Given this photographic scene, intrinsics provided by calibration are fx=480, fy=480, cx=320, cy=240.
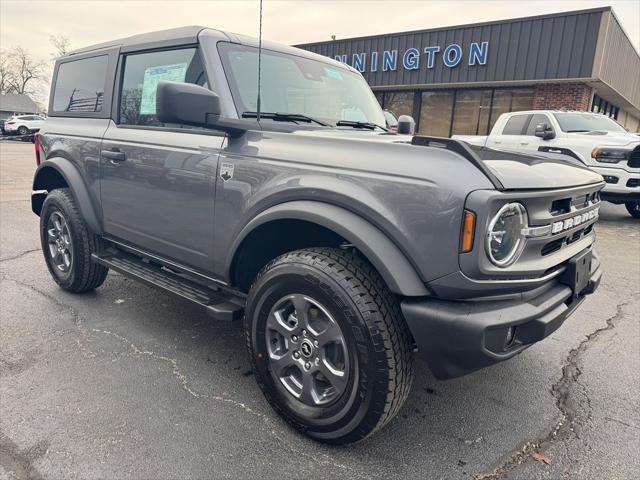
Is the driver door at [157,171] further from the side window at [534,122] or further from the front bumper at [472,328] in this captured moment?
the side window at [534,122]

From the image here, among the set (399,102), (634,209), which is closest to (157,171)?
(634,209)

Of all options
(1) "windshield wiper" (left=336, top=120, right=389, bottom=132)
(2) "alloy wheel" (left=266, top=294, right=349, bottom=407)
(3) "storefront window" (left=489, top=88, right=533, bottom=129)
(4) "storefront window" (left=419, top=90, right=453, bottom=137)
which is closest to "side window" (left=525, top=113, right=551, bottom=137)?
(3) "storefront window" (left=489, top=88, right=533, bottom=129)

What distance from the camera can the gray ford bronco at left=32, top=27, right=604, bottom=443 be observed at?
6.15 ft

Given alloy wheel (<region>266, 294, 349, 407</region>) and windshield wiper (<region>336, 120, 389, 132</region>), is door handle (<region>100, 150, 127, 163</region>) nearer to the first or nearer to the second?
windshield wiper (<region>336, 120, 389, 132</region>)

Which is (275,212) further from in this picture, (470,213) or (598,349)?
(598,349)

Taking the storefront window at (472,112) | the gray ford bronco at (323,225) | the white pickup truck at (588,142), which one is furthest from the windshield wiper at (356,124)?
the storefront window at (472,112)

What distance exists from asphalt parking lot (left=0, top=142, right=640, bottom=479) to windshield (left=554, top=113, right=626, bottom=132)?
6.62 metres

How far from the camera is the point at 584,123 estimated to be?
30.9 feet

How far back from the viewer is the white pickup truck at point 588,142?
26.3 feet

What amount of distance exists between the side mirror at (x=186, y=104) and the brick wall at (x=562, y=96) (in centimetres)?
1511

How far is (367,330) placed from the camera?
77.4 inches

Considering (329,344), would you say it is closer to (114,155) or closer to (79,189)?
(114,155)

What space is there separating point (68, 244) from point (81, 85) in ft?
4.28

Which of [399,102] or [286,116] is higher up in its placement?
[399,102]
